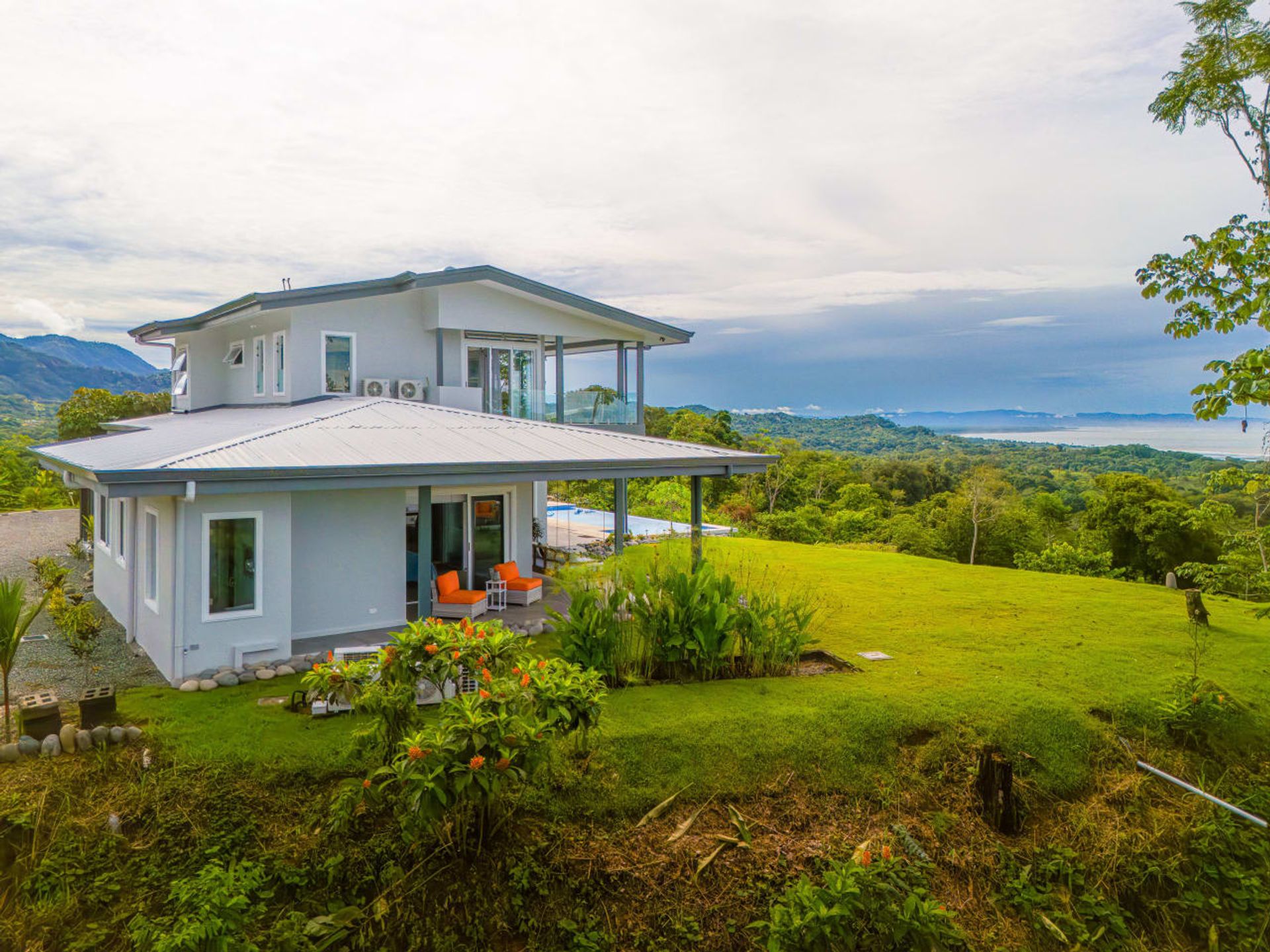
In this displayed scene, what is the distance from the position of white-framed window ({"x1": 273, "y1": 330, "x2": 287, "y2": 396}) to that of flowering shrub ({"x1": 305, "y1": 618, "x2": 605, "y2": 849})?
10420mm

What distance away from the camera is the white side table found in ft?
Answer: 42.1

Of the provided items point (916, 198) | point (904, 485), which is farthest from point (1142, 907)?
point (904, 485)

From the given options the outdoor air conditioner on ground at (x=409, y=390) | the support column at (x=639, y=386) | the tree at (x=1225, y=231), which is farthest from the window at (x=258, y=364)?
the tree at (x=1225, y=231)

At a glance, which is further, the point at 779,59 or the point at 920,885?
the point at 779,59

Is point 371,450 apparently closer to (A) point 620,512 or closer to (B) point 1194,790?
(A) point 620,512

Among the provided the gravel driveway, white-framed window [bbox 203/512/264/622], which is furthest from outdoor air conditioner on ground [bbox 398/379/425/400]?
the gravel driveway

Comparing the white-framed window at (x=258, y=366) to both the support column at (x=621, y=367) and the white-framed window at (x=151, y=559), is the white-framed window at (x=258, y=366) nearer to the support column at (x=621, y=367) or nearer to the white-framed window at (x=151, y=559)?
the white-framed window at (x=151, y=559)

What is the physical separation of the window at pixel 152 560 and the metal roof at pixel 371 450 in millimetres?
893

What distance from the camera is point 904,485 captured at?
4781cm

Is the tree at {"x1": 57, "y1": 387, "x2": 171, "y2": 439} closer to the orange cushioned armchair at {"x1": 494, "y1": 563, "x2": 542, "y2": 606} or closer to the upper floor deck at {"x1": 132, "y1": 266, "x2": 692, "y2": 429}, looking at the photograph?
the upper floor deck at {"x1": 132, "y1": 266, "x2": 692, "y2": 429}

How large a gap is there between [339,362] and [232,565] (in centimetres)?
712

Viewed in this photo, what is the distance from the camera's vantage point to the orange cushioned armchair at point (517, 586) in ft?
43.1

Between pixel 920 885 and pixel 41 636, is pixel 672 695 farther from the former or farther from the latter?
pixel 41 636

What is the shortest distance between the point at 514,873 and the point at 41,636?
1025 centimetres
